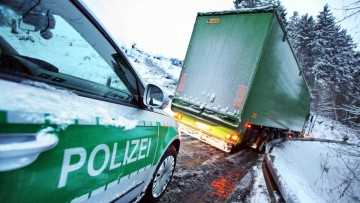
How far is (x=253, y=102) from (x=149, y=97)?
447 centimetres

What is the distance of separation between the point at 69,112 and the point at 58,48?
0.71 metres

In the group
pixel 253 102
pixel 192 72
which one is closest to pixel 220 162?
pixel 253 102

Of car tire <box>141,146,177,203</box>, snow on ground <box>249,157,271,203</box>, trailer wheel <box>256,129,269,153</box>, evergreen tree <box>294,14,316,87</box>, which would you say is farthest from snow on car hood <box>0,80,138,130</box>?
evergreen tree <box>294,14,316,87</box>

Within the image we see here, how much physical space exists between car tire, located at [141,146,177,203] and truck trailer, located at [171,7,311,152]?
2.88 metres

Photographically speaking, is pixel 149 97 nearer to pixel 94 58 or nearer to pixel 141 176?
pixel 94 58

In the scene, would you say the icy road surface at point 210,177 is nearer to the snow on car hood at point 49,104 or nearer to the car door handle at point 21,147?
the snow on car hood at point 49,104

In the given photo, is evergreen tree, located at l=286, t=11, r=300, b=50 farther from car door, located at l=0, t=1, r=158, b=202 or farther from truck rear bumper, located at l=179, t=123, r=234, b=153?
car door, located at l=0, t=1, r=158, b=202

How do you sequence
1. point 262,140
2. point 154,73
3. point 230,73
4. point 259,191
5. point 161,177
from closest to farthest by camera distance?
point 161,177
point 259,191
point 230,73
point 262,140
point 154,73

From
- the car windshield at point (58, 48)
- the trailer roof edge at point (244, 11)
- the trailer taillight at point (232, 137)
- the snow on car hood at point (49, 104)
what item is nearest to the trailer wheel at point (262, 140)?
the trailer taillight at point (232, 137)

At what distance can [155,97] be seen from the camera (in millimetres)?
2094

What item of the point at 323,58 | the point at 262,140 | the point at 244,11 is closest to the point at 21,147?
the point at 244,11

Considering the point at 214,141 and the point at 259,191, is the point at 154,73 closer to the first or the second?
the point at 214,141

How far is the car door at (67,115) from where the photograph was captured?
37.5 inches

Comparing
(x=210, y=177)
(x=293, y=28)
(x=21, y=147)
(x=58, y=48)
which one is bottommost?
(x=210, y=177)
